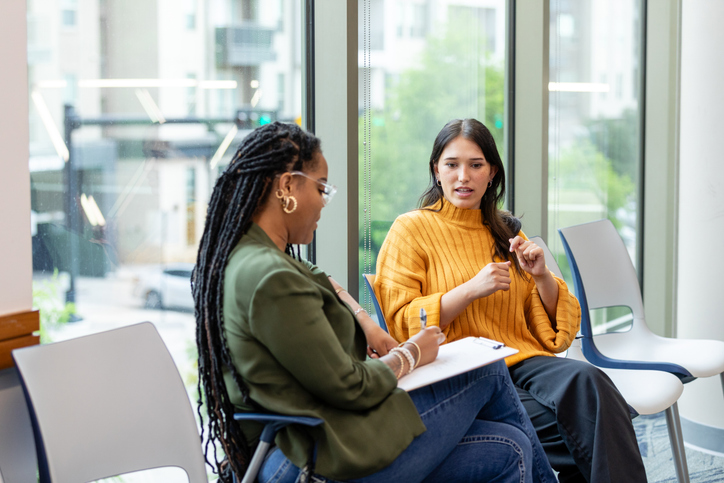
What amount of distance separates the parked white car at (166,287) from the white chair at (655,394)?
1.56 meters

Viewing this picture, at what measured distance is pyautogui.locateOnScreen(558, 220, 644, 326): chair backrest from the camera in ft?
8.96

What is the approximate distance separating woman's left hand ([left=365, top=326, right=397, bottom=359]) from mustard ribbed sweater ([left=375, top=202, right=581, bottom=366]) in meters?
0.23

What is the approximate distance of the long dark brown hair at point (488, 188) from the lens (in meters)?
2.22

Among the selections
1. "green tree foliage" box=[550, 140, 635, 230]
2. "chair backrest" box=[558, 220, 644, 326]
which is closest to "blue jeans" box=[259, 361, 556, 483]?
"chair backrest" box=[558, 220, 644, 326]

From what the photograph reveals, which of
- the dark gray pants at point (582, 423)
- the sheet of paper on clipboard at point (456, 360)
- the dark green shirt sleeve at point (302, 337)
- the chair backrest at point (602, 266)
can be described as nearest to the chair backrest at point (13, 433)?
the dark green shirt sleeve at point (302, 337)

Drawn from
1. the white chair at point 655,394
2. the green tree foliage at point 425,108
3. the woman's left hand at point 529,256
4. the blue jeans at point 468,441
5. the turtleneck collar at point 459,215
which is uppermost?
the green tree foliage at point 425,108

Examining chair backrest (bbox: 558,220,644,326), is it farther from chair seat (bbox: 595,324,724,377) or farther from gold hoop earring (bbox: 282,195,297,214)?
gold hoop earring (bbox: 282,195,297,214)

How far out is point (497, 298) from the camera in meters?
2.14

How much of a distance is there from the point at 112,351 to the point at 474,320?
1171 millimetres

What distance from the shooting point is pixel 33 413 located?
1.25 m

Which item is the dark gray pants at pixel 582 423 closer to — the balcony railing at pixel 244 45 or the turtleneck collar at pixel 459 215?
the turtleneck collar at pixel 459 215

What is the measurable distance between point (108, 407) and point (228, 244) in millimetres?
457

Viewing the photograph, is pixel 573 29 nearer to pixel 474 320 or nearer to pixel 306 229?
pixel 474 320

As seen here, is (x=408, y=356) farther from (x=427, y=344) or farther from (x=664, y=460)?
(x=664, y=460)
